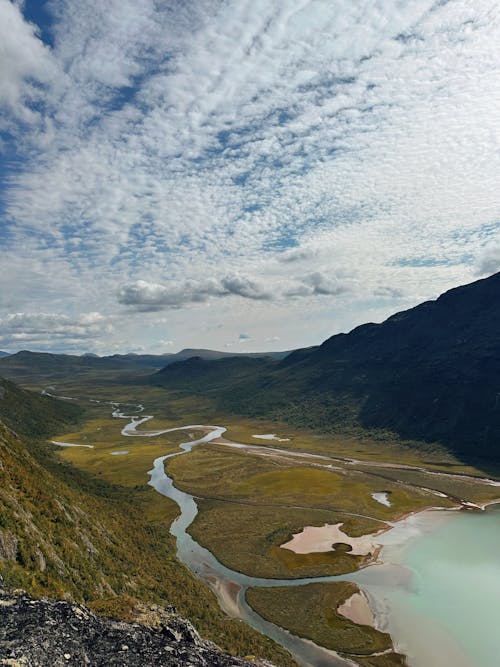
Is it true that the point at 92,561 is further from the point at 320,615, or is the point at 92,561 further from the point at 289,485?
the point at 289,485

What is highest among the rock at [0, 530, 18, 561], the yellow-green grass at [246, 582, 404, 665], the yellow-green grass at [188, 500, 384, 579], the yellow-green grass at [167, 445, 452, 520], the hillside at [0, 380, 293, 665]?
the rock at [0, 530, 18, 561]

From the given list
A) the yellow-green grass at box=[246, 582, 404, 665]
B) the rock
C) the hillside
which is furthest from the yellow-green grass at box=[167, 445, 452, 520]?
the rock

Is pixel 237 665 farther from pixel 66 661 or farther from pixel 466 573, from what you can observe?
pixel 466 573

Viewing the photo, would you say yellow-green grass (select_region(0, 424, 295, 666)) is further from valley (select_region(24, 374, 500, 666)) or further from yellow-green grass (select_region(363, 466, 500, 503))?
yellow-green grass (select_region(363, 466, 500, 503))

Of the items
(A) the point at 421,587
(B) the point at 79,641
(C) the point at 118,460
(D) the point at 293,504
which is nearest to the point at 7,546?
(B) the point at 79,641

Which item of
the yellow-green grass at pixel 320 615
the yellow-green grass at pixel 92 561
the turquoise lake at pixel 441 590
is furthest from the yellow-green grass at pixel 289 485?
the yellow-green grass at pixel 92 561

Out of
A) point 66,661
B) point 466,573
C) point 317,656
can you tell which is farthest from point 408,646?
point 66,661

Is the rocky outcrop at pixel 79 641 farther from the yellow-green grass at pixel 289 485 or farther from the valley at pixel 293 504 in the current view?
the yellow-green grass at pixel 289 485
